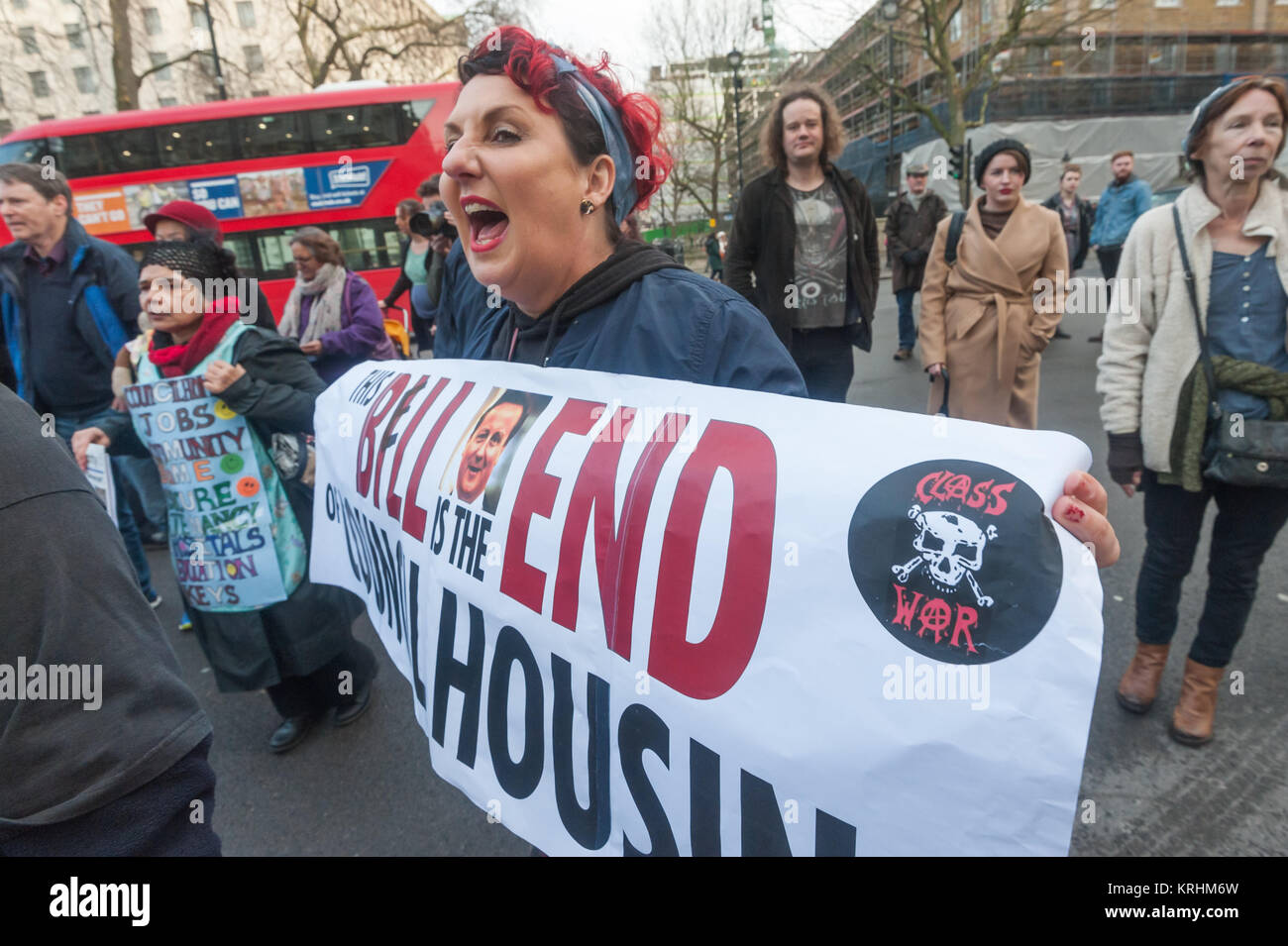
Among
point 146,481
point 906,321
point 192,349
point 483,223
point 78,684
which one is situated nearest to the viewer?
point 78,684

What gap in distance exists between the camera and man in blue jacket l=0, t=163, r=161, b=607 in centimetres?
370

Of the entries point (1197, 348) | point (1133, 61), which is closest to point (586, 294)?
point (1197, 348)

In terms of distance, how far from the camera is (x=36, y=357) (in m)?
3.75

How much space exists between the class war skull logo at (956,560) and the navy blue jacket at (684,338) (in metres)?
0.40

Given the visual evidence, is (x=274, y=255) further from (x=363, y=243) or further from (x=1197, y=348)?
(x=1197, y=348)

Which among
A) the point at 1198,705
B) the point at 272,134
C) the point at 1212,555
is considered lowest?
the point at 1198,705

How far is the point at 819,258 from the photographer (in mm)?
3816

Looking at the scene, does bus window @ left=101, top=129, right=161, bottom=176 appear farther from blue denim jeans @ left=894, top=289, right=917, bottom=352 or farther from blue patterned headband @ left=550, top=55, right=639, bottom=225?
blue patterned headband @ left=550, top=55, right=639, bottom=225

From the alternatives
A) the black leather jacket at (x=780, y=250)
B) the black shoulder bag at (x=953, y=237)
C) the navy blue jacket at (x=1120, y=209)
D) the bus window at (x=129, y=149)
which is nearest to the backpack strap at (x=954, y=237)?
the black shoulder bag at (x=953, y=237)

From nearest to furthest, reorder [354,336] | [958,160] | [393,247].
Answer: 1. [354,336]
2. [393,247]
3. [958,160]

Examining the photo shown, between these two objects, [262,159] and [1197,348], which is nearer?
[1197,348]

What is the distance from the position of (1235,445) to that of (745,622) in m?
2.03
